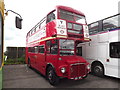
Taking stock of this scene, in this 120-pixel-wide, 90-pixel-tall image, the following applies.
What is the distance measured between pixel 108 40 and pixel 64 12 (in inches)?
132

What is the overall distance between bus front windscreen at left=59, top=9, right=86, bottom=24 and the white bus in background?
5.56 ft

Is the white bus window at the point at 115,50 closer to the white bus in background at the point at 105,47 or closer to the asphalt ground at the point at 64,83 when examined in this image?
the white bus in background at the point at 105,47

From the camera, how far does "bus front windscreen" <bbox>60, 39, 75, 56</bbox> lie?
4.86 metres

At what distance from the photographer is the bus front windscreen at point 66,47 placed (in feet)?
15.9

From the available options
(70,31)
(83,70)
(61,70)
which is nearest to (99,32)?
(70,31)

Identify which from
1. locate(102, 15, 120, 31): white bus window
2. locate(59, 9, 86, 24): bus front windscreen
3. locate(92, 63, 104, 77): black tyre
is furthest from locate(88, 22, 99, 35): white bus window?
locate(92, 63, 104, 77): black tyre

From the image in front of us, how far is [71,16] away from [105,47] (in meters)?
3.05

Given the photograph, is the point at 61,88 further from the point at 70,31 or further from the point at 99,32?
the point at 99,32

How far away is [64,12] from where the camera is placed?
5.27m

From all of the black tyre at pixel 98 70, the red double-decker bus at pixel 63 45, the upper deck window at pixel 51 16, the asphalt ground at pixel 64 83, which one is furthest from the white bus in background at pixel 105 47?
the upper deck window at pixel 51 16

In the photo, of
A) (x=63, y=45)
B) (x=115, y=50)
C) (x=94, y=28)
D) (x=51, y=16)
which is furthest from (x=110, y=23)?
(x=51, y=16)

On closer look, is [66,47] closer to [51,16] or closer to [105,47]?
[51,16]

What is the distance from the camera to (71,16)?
5.50 m

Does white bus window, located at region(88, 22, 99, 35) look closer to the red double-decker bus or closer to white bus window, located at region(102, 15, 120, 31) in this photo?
white bus window, located at region(102, 15, 120, 31)
